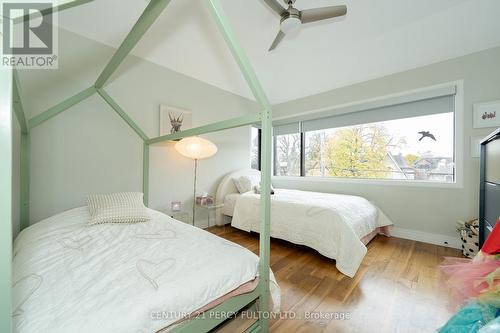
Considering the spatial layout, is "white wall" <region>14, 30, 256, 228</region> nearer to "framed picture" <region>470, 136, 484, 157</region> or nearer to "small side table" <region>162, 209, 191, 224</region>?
"small side table" <region>162, 209, 191, 224</region>

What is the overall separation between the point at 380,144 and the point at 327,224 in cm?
218

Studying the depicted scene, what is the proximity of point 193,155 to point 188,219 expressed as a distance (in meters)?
1.13

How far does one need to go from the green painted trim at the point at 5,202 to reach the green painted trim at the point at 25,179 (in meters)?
1.86

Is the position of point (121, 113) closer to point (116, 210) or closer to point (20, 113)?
point (20, 113)

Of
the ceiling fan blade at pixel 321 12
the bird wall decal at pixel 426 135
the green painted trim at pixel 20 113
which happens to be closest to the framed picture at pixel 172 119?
the green painted trim at pixel 20 113

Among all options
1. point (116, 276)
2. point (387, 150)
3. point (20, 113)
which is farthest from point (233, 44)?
point (387, 150)

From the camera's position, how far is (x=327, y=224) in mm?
2057

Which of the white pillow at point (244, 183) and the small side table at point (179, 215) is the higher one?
the white pillow at point (244, 183)

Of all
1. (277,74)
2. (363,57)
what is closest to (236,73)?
(277,74)

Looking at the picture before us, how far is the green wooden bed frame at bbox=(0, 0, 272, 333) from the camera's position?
49 centimetres

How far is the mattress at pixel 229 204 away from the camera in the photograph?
319 cm

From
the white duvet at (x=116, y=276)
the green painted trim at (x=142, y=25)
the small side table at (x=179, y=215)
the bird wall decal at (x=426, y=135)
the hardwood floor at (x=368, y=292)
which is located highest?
the green painted trim at (x=142, y=25)

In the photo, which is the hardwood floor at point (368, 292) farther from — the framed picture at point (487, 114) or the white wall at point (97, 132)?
the white wall at point (97, 132)

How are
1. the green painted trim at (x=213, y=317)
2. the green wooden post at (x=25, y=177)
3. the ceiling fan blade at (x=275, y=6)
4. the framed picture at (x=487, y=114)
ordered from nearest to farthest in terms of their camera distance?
1. the green painted trim at (x=213, y=317)
2. the ceiling fan blade at (x=275, y=6)
3. the green wooden post at (x=25, y=177)
4. the framed picture at (x=487, y=114)
